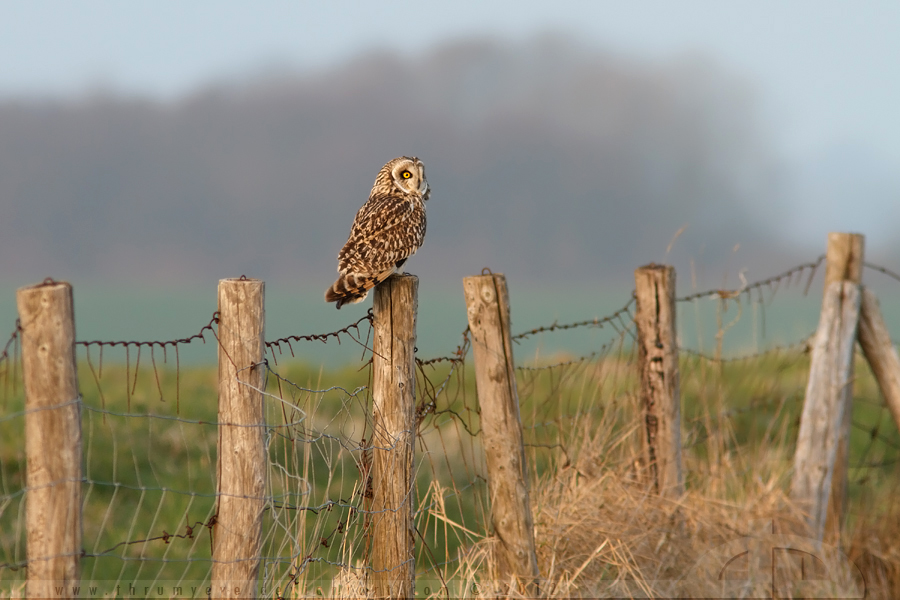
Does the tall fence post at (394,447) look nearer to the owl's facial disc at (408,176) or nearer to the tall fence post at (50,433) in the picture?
the owl's facial disc at (408,176)

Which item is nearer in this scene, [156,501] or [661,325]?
[661,325]

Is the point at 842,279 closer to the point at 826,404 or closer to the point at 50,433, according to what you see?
the point at 826,404

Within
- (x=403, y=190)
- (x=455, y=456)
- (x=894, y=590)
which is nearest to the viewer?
(x=403, y=190)

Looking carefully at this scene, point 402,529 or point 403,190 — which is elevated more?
point 403,190

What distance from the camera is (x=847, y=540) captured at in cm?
577


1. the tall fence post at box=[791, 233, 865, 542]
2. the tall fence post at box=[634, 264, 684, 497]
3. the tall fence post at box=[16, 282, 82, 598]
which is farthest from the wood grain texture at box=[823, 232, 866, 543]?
the tall fence post at box=[16, 282, 82, 598]

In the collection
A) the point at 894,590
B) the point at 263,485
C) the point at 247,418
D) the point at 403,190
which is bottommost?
the point at 894,590

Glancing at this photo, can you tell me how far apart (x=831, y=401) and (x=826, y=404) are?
1.6 inches

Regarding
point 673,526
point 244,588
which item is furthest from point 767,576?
point 244,588

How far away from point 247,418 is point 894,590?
5086mm

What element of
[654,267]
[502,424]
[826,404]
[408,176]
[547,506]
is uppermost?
[408,176]

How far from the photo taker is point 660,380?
15.9 feet

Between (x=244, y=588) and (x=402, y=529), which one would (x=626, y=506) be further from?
(x=244, y=588)

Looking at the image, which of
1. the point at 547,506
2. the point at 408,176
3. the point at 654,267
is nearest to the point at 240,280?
the point at 408,176
